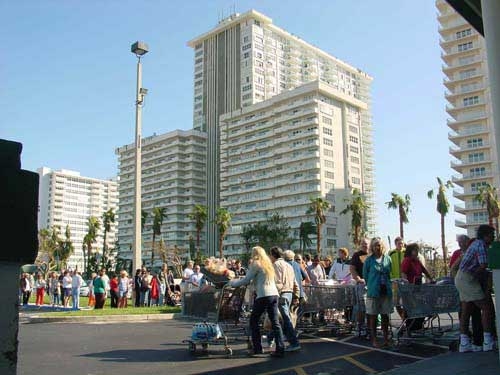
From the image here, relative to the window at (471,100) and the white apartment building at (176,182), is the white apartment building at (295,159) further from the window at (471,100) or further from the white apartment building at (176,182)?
the window at (471,100)

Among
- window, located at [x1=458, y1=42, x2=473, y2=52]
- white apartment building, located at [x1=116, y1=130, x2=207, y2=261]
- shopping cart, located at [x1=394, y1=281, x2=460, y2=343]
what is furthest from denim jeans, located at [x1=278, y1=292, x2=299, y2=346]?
white apartment building, located at [x1=116, y1=130, x2=207, y2=261]

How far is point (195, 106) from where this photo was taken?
14425cm

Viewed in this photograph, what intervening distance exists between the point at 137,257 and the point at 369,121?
423 ft

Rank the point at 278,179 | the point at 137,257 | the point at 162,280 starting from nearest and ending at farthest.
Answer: the point at 137,257 < the point at 162,280 < the point at 278,179

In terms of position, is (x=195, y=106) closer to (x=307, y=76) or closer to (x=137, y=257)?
(x=307, y=76)

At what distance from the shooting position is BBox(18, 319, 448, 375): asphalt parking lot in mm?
7020

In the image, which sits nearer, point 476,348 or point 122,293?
point 476,348

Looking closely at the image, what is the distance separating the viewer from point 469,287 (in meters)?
7.22

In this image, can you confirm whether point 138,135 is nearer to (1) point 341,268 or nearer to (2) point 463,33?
(1) point 341,268

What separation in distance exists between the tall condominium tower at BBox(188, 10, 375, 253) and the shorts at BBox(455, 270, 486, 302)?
403ft

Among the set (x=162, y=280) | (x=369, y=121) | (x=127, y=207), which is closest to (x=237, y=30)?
(x=369, y=121)

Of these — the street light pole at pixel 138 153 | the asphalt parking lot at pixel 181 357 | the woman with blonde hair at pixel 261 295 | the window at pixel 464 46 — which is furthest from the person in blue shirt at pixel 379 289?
the window at pixel 464 46

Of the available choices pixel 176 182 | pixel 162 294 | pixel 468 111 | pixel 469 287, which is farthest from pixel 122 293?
pixel 176 182

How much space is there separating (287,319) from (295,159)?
10493 cm
